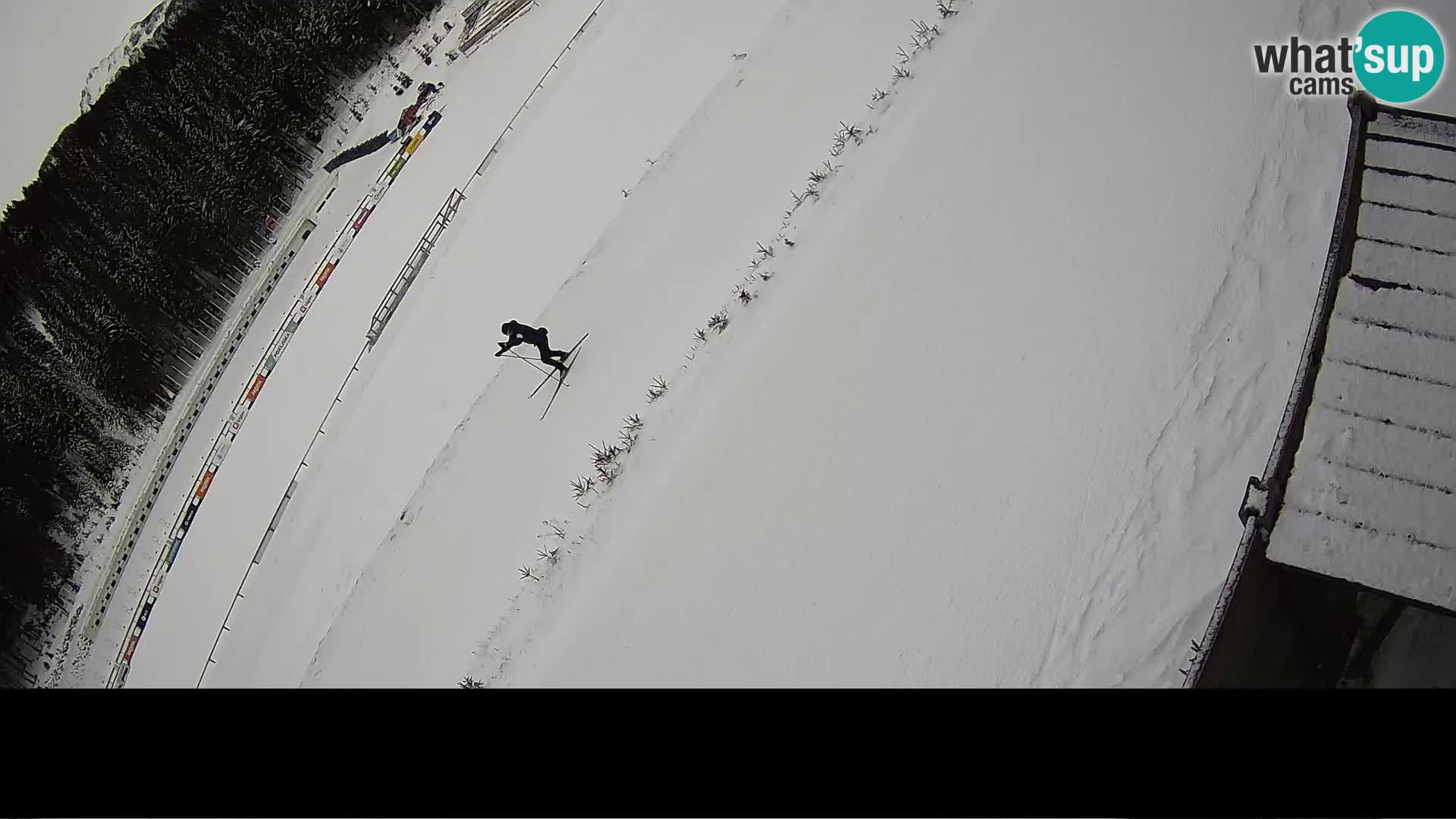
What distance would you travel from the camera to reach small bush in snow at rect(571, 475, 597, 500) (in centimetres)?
1162

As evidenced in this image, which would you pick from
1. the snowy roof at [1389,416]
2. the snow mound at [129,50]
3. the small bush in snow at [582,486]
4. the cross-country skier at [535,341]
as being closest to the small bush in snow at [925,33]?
the snowy roof at [1389,416]

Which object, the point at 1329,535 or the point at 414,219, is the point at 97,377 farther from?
the point at 1329,535

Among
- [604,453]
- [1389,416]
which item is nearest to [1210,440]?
[1389,416]

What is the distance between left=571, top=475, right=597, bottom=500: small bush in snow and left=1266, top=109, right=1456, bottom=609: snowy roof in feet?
26.5

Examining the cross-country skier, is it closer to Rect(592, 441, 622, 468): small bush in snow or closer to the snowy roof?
Rect(592, 441, 622, 468): small bush in snow

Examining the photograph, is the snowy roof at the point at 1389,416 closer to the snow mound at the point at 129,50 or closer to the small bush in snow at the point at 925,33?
the small bush in snow at the point at 925,33

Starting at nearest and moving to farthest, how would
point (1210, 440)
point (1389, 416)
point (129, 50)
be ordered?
point (1389, 416), point (1210, 440), point (129, 50)

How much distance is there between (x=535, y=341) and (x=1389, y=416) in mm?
10029

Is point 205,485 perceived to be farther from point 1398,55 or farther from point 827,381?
point 1398,55

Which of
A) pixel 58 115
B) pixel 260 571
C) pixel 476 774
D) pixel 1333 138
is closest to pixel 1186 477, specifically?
pixel 1333 138

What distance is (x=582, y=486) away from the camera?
11742 millimetres

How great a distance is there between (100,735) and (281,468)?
15.7 m

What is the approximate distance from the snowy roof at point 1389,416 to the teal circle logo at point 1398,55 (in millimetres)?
4953

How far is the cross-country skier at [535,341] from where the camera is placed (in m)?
11.8
